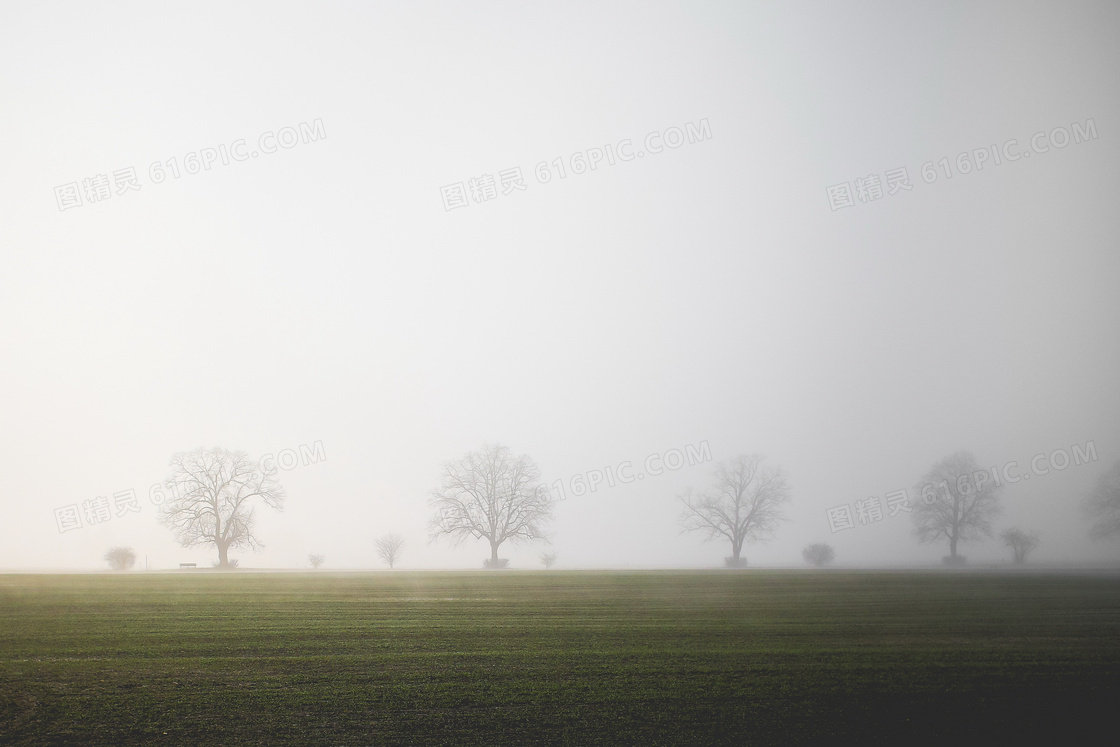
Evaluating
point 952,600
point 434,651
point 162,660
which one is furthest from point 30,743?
point 952,600

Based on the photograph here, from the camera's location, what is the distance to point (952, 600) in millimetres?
26922

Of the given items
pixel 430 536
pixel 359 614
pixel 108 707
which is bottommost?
pixel 430 536

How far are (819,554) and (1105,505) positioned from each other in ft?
93.7

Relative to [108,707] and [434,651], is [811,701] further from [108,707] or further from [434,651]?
[108,707]

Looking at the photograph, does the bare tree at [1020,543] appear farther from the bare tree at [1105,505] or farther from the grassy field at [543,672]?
the grassy field at [543,672]

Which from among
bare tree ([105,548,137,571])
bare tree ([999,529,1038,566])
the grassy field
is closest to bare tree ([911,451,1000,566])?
bare tree ([999,529,1038,566])

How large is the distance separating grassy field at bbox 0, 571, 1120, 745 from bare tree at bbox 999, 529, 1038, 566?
1912 inches

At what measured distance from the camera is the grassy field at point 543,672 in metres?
10.5

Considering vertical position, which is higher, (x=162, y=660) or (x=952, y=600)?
(x=162, y=660)

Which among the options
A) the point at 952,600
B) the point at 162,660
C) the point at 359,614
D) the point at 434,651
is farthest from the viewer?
the point at 952,600

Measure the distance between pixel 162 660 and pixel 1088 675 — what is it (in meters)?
19.4

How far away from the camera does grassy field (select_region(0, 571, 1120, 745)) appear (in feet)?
34.5

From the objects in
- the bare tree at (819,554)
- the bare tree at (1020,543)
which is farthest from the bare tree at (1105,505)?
the bare tree at (819,554)

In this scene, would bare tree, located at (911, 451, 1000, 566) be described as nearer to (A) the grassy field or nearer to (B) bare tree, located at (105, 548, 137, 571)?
(A) the grassy field
